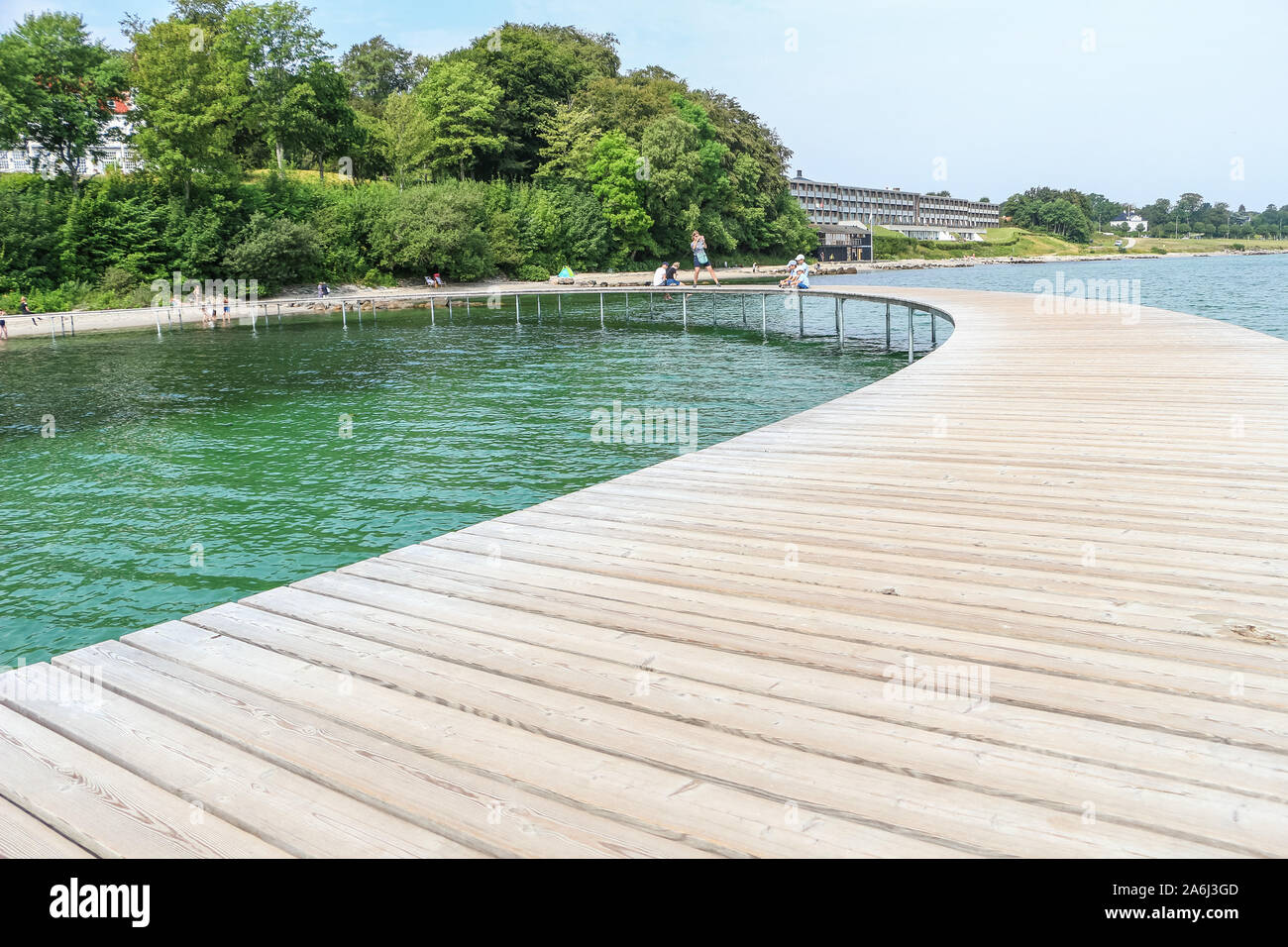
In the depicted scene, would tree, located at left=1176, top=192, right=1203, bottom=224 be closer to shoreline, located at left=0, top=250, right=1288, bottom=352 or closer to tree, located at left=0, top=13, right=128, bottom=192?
shoreline, located at left=0, top=250, right=1288, bottom=352

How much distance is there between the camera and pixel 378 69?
2835 inches

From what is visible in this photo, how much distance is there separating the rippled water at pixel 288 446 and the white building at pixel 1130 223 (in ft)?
577

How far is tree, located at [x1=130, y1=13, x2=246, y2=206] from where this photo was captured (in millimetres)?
38344

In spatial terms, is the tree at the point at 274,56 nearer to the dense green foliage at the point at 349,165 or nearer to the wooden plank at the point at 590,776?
the dense green foliage at the point at 349,165

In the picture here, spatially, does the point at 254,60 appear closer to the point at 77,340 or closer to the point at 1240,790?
the point at 77,340

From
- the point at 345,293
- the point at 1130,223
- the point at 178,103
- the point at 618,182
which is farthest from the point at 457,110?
the point at 1130,223

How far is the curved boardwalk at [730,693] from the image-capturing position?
1882 mm

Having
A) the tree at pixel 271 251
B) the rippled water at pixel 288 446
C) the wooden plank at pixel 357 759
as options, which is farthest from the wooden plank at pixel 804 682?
the tree at pixel 271 251

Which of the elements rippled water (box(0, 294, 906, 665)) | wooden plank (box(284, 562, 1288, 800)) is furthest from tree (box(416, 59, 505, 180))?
wooden plank (box(284, 562, 1288, 800))

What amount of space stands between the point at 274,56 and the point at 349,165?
7894mm

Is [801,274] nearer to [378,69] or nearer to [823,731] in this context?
[823,731]

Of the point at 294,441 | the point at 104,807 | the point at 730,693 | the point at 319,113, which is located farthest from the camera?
the point at 319,113

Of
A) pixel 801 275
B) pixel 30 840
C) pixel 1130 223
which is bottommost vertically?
pixel 30 840

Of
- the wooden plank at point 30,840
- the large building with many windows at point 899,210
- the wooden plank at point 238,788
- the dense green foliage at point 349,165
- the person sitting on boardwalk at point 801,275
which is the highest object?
the large building with many windows at point 899,210
